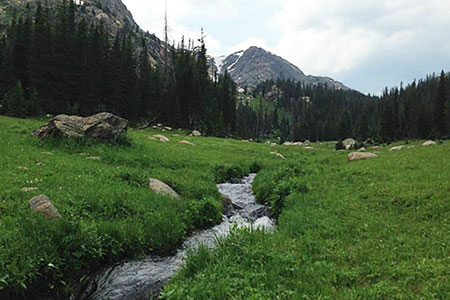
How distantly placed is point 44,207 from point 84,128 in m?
13.4

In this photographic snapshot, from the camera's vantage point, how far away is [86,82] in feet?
200

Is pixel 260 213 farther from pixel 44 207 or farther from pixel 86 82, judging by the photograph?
pixel 86 82

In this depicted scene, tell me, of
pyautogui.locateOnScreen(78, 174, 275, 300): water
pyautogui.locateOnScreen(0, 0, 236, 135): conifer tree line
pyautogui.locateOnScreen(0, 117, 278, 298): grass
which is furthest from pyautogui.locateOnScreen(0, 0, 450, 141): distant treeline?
pyautogui.locateOnScreen(78, 174, 275, 300): water

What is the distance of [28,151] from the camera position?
16.5 metres

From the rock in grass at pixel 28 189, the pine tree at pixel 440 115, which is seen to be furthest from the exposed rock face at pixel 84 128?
the pine tree at pixel 440 115

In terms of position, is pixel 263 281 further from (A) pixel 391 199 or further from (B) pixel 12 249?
(A) pixel 391 199

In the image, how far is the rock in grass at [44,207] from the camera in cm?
858

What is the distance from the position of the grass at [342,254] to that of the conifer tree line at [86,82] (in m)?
50.4

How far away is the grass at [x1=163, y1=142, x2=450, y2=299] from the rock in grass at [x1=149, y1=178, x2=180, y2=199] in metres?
5.35

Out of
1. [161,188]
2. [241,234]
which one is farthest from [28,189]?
[241,234]

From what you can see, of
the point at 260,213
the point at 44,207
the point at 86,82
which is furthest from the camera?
the point at 86,82

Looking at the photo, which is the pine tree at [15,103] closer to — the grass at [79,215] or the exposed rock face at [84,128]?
the exposed rock face at [84,128]

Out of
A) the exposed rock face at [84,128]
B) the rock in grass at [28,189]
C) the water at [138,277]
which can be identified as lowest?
the water at [138,277]

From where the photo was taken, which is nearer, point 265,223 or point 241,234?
point 241,234
